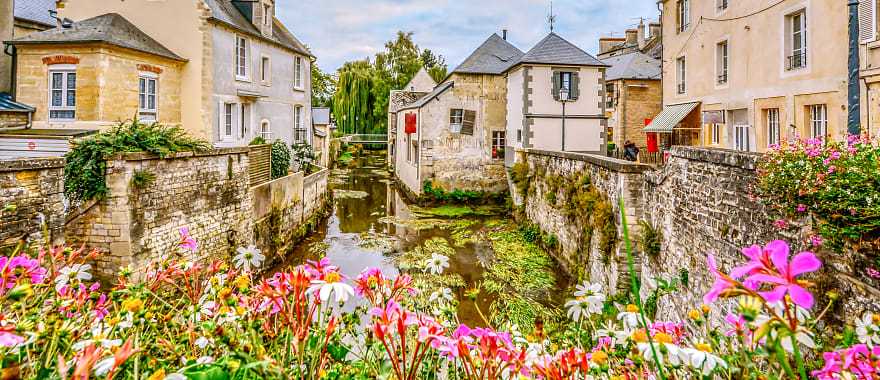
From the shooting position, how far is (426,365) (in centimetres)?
226

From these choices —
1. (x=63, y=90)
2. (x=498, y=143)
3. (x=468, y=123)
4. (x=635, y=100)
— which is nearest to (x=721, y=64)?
(x=498, y=143)

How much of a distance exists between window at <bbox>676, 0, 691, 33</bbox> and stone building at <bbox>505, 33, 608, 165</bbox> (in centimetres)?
294

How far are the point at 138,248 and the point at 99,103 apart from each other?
687 centimetres

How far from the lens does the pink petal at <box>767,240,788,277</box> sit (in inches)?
46.2

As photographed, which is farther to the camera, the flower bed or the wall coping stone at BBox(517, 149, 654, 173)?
the wall coping stone at BBox(517, 149, 654, 173)

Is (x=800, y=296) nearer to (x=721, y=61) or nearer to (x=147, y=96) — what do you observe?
(x=147, y=96)

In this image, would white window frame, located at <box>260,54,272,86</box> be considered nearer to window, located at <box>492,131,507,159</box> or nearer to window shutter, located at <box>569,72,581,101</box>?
window, located at <box>492,131,507,159</box>

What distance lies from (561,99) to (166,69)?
1395cm

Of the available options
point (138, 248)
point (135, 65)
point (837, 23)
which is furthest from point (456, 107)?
point (138, 248)

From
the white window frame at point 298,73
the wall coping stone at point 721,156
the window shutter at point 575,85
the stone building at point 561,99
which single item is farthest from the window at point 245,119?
the wall coping stone at point 721,156

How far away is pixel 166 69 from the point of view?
15484 millimetres

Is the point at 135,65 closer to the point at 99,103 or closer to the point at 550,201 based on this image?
the point at 99,103

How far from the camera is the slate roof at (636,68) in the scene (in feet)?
88.5

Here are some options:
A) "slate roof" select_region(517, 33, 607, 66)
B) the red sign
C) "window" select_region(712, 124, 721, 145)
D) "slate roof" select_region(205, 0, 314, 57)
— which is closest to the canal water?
the red sign
